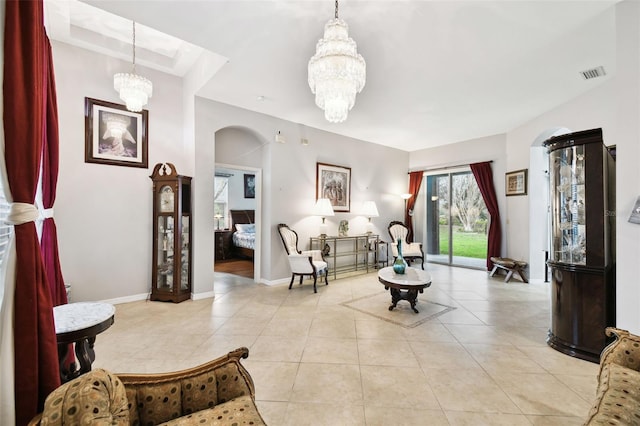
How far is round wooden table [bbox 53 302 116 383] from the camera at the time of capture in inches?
63.8

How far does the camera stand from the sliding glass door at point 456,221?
22.3ft

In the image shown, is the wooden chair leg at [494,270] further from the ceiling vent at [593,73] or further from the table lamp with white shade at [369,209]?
the ceiling vent at [593,73]

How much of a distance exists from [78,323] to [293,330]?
6.69 feet

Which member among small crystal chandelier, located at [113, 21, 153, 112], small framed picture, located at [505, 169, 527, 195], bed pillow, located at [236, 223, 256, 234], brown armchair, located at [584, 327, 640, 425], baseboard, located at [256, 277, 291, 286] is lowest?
baseboard, located at [256, 277, 291, 286]

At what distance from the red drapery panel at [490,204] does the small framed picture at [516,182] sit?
34 cm

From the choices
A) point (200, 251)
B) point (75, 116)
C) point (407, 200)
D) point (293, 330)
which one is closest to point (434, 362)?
point (293, 330)

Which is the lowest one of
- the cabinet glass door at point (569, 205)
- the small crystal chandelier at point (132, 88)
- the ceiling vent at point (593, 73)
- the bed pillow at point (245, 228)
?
the bed pillow at point (245, 228)

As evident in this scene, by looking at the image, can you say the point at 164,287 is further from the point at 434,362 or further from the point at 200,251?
the point at 434,362

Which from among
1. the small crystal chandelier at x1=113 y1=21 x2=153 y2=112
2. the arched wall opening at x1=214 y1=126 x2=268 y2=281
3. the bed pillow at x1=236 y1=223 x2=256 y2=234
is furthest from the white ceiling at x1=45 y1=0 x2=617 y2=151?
the bed pillow at x1=236 y1=223 x2=256 y2=234

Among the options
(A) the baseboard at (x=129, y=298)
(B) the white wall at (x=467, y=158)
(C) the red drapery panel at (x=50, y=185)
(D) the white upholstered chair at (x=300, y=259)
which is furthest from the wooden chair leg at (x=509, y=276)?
(C) the red drapery panel at (x=50, y=185)

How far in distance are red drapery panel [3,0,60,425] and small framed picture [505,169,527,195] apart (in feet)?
22.9

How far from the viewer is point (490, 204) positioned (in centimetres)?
634

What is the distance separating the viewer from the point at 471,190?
273 inches

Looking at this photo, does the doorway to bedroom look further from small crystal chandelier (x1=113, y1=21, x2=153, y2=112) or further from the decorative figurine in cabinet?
small crystal chandelier (x1=113, y1=21, x2=153, y2=112)
